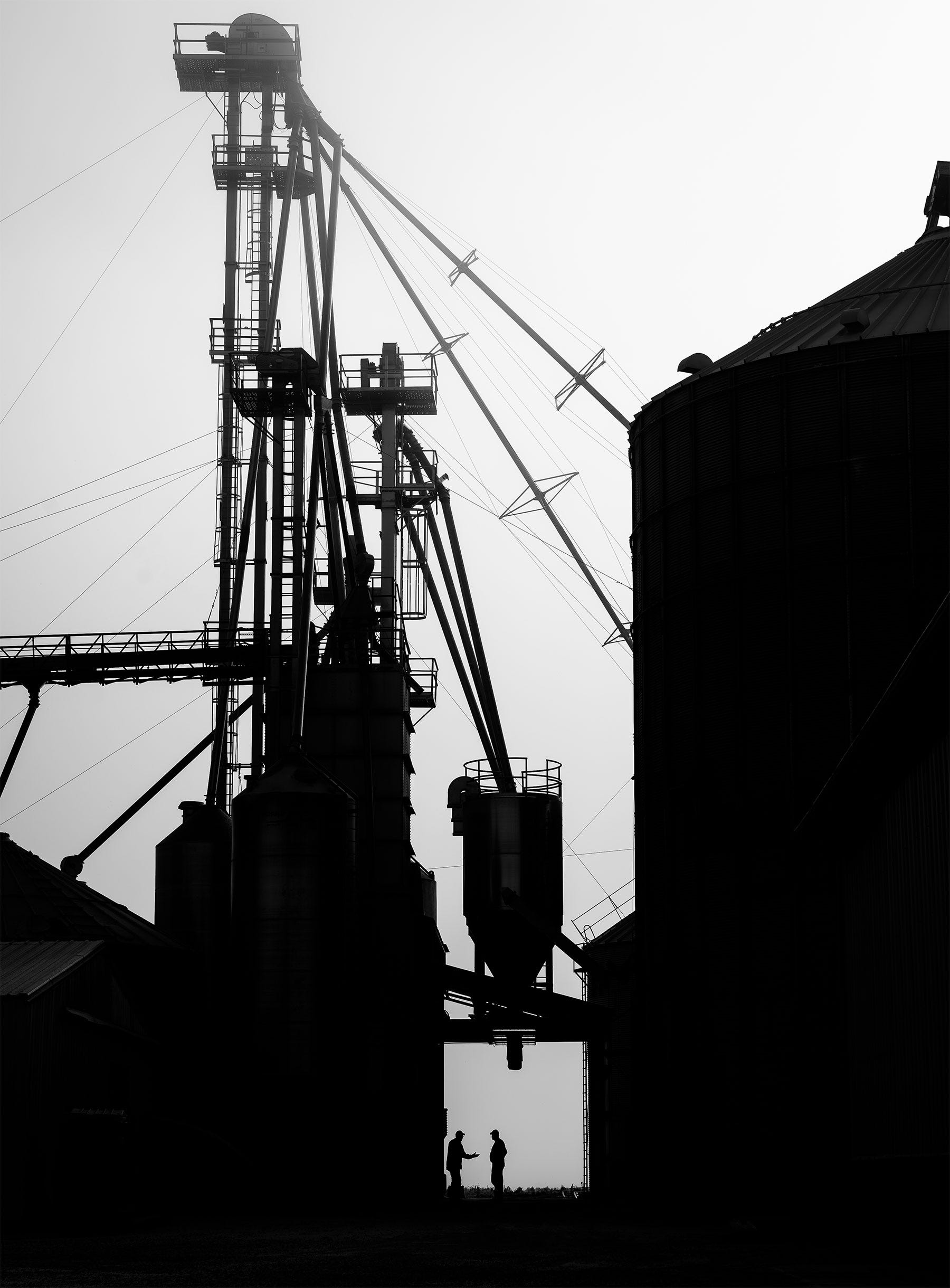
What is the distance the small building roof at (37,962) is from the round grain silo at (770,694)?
956 cm

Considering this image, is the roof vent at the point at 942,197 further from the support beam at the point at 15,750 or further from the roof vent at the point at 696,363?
the support beam at the point at 15,750

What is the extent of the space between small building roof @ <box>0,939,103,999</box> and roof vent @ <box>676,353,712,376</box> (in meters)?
14.7

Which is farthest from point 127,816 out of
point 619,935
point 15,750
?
point 619,935

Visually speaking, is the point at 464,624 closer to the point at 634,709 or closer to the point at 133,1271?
the point at 634,709

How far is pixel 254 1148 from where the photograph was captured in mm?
29859

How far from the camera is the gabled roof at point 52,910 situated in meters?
30.6

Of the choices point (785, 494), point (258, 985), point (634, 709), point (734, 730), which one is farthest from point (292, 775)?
point (785, 494)

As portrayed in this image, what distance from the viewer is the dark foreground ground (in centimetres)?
1602

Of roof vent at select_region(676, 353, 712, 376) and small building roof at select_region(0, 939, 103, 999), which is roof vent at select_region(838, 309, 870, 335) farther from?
small building roof at select_region(0, 939, 103, 999)

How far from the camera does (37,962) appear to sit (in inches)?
1078

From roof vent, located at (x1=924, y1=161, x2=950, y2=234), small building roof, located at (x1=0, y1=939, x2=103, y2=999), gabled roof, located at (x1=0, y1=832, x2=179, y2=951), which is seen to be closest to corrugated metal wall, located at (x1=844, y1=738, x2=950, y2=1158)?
small building roof, located at (x1=0, y1=939, x2=103, y2=999)

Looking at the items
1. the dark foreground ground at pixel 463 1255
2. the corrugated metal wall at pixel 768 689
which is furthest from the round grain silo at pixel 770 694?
the dark foreground ground at pixel 463 1255

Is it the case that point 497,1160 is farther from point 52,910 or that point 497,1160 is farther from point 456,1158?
point 52,910

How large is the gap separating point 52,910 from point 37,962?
3.97 metres
